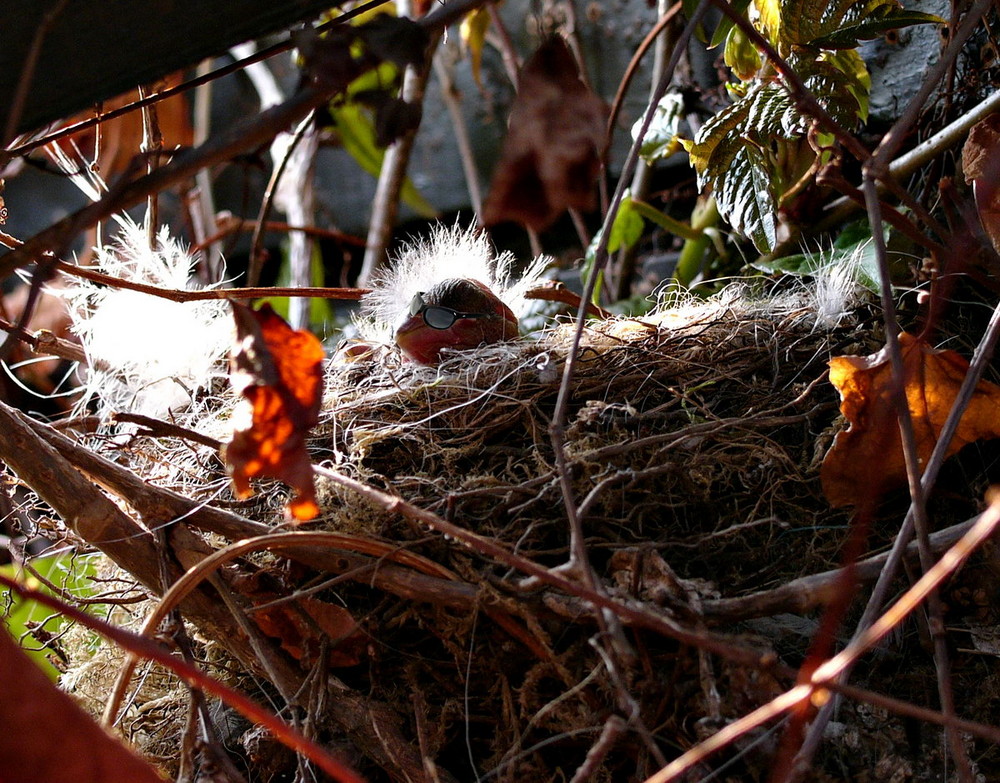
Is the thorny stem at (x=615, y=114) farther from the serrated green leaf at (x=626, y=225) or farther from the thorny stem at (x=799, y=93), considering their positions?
the thorny stem at (x=799, y=93)

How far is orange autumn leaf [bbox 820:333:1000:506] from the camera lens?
88 cm

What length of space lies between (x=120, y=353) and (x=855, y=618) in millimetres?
891

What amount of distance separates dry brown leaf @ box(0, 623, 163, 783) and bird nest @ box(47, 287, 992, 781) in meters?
0.23

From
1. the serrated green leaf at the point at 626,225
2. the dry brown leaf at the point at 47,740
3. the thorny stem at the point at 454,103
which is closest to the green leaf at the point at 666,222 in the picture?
the serrated green leaf at the point at 626,225

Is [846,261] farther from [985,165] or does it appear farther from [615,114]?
[615,114]

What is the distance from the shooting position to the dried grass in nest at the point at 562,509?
2.57 ft

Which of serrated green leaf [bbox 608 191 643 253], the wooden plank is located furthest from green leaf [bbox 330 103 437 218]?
the wooden plank

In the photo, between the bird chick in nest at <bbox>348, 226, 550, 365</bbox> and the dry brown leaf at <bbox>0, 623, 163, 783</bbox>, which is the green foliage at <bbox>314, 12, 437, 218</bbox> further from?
the bird chick in nest at <bbox>348, 226, 550, 365</bbox>

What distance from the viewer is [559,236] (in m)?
2.57

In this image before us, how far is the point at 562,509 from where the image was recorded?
88 centimetres

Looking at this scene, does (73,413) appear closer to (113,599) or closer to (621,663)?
(113,599)

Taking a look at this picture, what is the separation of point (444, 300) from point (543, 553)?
1.51ft

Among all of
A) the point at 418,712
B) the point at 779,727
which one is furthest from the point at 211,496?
the point at 779,727

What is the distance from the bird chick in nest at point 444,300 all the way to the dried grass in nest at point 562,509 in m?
0.07
